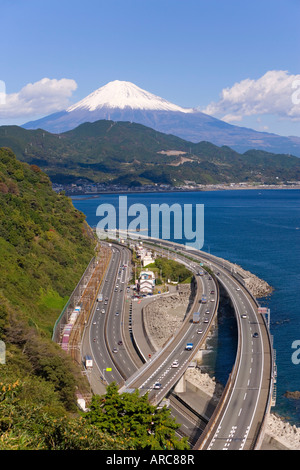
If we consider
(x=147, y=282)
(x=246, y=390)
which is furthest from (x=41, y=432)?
(x=147, y=282)

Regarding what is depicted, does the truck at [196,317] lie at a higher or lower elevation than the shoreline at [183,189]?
lower

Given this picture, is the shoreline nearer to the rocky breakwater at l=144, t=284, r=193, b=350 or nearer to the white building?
the white building

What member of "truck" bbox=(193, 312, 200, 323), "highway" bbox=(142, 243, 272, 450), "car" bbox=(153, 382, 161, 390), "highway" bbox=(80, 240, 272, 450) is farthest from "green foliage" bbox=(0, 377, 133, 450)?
"truck" bbox=(193, 312, 200, 323)

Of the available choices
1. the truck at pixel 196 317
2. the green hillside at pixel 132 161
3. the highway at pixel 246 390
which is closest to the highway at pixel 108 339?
the truck at pixel 196 317

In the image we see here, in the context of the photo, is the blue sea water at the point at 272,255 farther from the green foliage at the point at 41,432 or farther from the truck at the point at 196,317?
the green foliage at the point at 41,432

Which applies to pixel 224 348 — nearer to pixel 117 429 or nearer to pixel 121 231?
pixel 117 429

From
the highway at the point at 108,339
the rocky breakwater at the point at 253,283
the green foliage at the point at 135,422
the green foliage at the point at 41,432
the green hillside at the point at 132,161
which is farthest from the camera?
the green hillside at the point at 132,161
